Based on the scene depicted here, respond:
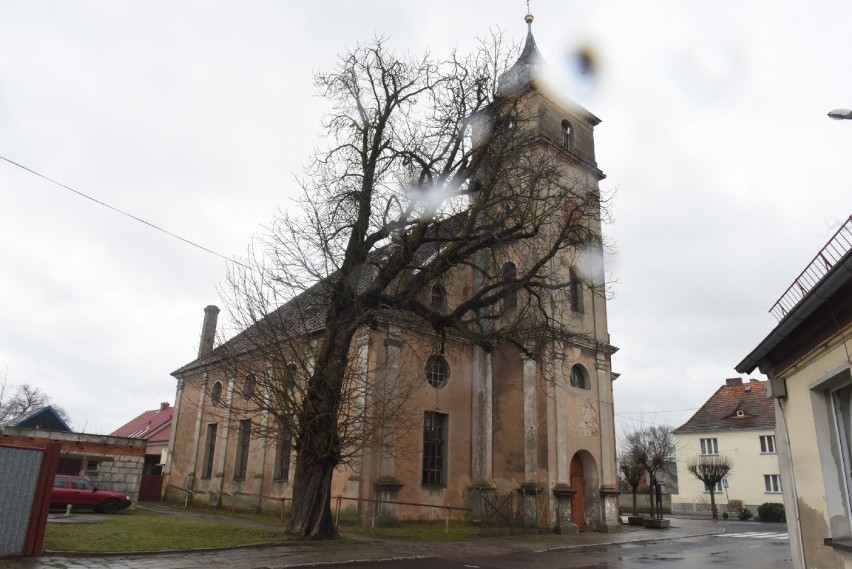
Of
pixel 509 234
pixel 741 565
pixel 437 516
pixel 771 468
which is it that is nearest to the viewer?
pixel 741 565

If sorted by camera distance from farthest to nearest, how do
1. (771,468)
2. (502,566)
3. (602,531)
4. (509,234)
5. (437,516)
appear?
(771,468)
(602,531)
(437,516)
(509,234)
(502,566)

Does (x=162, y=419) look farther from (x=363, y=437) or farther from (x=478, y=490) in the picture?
(x=363, y=437)

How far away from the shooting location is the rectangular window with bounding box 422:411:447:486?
21250mm

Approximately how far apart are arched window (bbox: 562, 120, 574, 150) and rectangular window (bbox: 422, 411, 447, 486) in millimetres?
12708

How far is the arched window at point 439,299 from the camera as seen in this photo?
23.4 meters

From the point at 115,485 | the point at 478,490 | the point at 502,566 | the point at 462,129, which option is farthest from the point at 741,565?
the point at 115,485

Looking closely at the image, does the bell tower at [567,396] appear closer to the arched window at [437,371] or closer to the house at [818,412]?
the arched window at [437,371]

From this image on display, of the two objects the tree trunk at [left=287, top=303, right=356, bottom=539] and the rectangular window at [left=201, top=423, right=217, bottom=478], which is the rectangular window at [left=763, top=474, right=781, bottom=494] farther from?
the tree trunk at [left=287, top=303, right=356, bottom=539]

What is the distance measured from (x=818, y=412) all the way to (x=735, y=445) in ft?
135

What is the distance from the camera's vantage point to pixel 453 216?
15.7 meters

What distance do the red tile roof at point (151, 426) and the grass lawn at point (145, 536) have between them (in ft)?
91.0

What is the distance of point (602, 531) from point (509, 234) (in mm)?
12853

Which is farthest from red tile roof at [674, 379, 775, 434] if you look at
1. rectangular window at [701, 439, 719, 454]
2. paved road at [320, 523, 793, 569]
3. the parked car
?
the parked car

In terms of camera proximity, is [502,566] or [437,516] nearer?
[502,566]
